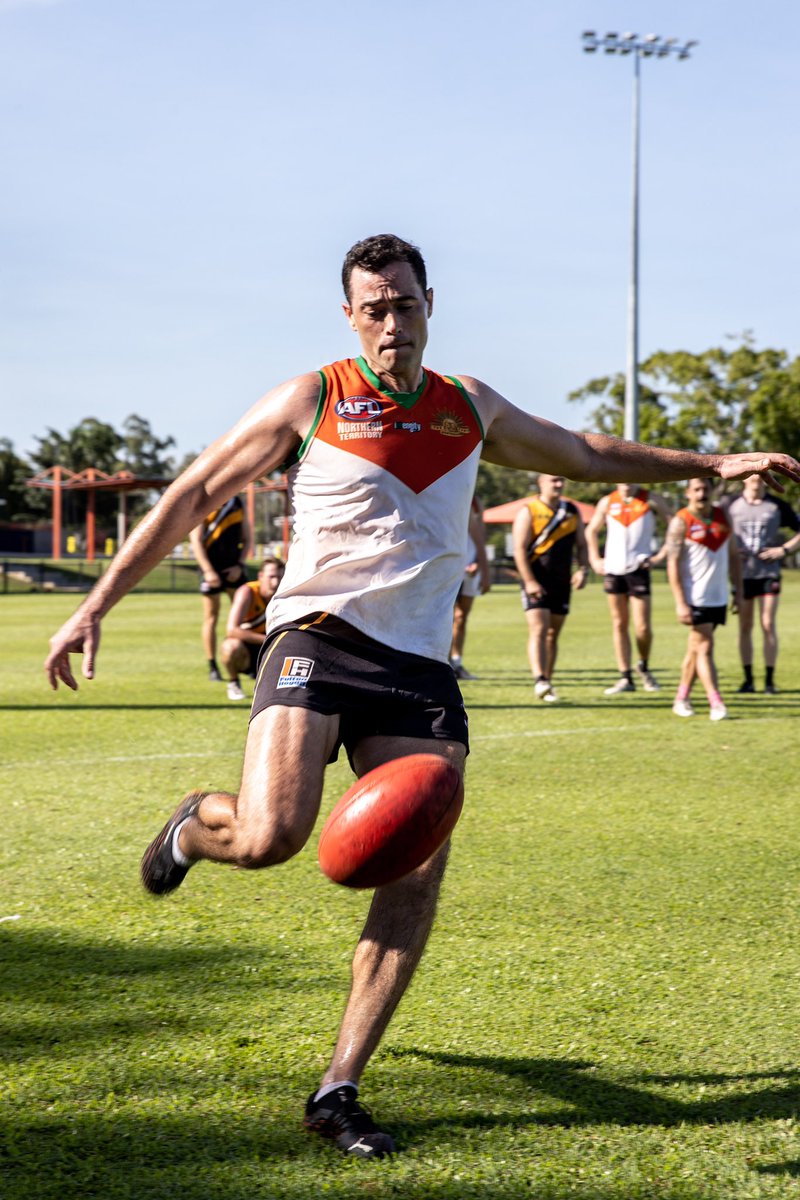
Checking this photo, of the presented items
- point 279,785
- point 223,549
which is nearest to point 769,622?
point 223,549

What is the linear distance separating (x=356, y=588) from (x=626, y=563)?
32.5 ft

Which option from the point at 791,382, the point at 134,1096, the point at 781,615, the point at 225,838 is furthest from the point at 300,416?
the point at 791,382

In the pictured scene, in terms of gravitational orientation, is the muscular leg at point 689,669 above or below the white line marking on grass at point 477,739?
above

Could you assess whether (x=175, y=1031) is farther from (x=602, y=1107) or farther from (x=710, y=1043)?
(x=710, y=1043)

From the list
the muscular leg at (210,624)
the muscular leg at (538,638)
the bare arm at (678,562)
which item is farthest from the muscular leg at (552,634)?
the muscular leg at (210,624)

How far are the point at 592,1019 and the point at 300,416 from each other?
212 cm

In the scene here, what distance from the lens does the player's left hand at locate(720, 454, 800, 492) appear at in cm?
425

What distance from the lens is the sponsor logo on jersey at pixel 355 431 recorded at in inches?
141

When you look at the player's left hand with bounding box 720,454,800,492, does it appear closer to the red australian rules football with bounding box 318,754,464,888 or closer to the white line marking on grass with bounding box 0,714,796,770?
the red australian rules football with bounding box 318,754,464,888

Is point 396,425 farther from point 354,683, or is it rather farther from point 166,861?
point 166,861

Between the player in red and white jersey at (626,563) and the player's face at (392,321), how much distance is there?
9.36 metres

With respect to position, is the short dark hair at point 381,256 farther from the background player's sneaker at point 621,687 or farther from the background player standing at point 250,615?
the background player's sneaker at point 621,687

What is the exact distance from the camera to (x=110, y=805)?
7.46 m

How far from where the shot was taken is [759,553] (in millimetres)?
14234
